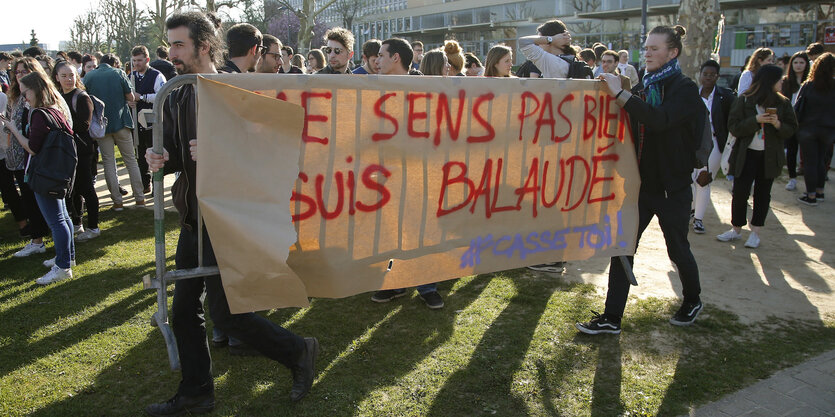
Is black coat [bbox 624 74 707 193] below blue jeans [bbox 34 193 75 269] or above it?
above

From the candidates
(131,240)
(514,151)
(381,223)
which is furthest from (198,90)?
(131,240)

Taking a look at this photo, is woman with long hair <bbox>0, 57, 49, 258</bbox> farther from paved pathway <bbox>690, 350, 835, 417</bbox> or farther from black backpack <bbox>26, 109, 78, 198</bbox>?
paved pathway <bbox>690, 350, 835, 417</bbox>

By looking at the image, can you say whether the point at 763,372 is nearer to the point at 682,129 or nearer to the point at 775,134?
the point at 682,129

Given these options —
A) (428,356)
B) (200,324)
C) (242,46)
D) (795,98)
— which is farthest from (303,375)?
(795,98)

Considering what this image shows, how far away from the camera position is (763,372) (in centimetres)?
363

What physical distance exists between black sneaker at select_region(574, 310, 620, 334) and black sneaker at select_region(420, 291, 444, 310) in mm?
1060

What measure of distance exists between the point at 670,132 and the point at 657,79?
360 millimetres

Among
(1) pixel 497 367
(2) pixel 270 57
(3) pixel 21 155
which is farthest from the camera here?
(3) pixel 21 155

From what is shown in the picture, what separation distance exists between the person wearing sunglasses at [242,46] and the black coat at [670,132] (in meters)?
2.52

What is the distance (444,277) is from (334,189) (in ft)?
2.87

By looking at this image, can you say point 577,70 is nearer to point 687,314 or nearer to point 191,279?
point 687,314

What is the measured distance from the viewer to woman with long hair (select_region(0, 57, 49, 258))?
5773 millimetres

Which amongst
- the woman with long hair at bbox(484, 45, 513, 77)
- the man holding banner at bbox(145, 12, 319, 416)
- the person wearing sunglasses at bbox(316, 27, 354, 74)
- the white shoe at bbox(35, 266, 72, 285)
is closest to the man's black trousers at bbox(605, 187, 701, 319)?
the woman with long hair at bbox(484, 45, 513, 77)

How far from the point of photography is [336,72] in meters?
5.86
